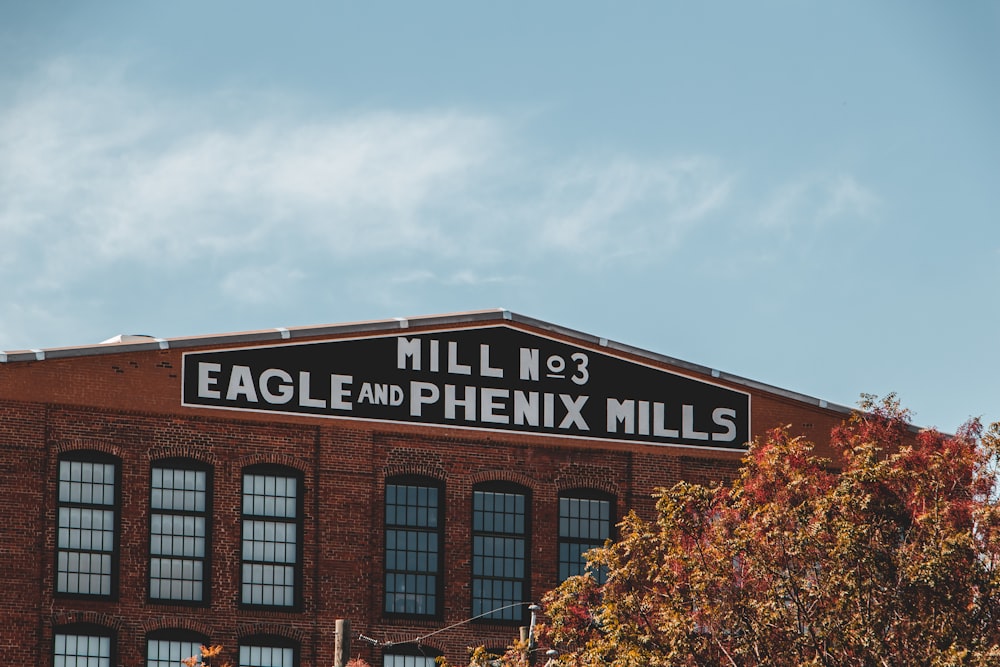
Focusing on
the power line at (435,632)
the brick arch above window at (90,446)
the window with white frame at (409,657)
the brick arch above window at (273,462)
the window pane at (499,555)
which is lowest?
the window with white frame at (409,657)

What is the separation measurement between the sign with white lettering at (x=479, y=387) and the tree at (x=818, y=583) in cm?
1341

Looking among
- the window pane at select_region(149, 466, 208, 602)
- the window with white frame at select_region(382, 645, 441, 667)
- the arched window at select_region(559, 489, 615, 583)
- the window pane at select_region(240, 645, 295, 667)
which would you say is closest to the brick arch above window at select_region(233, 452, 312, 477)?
the window pane at select_region(149, 466, 208, 602)

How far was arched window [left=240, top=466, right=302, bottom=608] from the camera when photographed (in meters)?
43.9

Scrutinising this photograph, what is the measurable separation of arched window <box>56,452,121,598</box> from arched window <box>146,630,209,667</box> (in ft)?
4.87

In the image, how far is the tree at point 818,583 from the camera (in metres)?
30.0

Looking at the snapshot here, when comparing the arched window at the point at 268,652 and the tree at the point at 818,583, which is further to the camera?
the arched window at the point at 268,652

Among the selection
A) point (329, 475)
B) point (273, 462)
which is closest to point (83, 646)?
point (273, 462)

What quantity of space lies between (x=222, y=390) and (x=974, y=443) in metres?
17.5

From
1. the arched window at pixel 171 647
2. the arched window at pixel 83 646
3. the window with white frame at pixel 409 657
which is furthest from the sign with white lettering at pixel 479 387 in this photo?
the arched window at pixel 83 646

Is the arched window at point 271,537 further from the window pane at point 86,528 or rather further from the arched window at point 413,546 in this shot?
the window pane at point 86,528

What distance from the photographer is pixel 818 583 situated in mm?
30469

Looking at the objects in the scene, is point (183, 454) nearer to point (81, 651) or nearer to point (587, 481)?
point (81, 651)

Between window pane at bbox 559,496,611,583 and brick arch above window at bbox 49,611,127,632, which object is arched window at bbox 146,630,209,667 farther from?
window pane at bbox 559,496,611,583

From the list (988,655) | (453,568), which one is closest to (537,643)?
(453,568)
